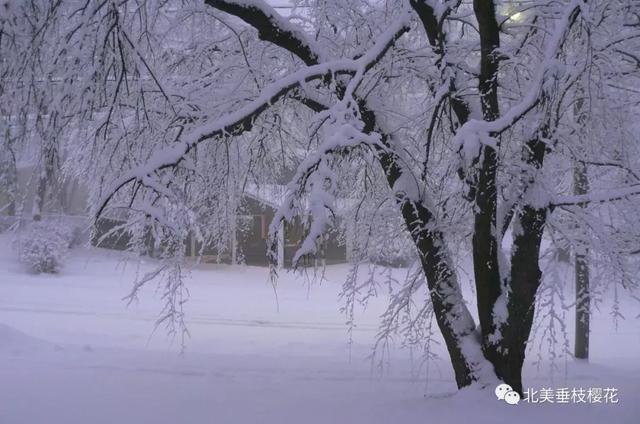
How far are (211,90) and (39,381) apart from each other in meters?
4.44

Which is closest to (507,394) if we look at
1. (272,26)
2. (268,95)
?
(268,95)

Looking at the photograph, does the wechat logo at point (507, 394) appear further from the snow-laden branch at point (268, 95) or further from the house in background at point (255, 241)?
the snow-laden branch at point (268, 95)

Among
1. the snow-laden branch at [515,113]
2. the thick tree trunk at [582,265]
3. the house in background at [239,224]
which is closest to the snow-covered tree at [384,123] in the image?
the snow-laden branch at [515,113]

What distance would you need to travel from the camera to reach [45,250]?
20359 millimetres

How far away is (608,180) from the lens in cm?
738

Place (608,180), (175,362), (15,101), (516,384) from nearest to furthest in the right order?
1. (15,101)
2. (516,384)
3. (608,180)
4. (175,362)

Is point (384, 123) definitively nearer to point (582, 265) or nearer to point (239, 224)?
point (582, 265)

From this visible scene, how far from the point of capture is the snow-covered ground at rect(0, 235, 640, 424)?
5797 millimetres

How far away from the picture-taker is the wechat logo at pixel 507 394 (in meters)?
5.57

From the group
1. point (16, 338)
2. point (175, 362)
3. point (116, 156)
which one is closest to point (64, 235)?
point (16, 338)

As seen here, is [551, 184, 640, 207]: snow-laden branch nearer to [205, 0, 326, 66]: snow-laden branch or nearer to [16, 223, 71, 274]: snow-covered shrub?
[205, 0, 326, 66]: snow-laden branch

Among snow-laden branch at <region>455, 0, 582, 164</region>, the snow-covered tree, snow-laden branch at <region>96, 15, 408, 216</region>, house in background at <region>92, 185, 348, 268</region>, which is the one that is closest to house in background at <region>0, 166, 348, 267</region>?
house in background at <region>92, 185, 348, 268</region>

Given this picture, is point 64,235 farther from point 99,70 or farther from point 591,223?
point 591,223

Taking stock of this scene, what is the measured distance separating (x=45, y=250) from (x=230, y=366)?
1271cm
